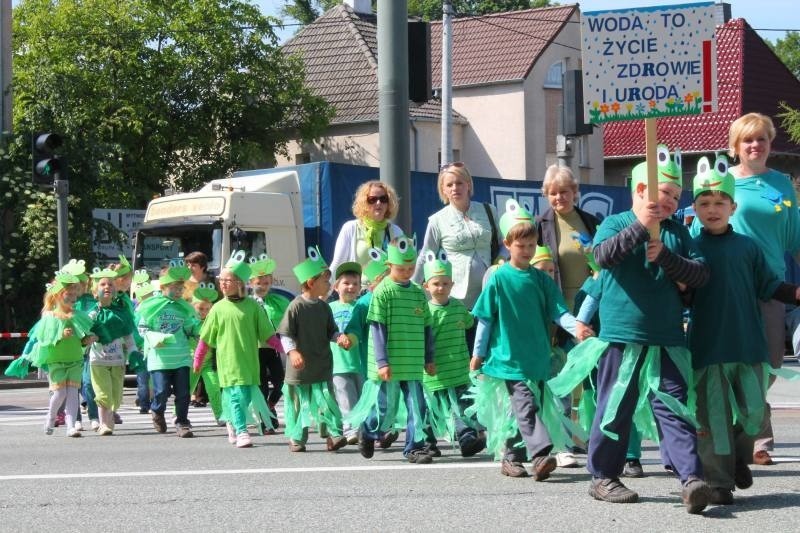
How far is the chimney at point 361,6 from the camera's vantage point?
47.4 m

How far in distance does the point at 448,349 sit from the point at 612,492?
2884 millimetres

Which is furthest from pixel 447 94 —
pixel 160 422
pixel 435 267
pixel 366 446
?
pixel 366 446

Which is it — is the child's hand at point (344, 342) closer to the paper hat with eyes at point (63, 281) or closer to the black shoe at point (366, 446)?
the black shoe at point (366, 446)

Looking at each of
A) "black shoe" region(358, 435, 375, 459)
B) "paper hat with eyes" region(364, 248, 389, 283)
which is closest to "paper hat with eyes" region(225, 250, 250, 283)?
"paper hat with eyes" region(364, 248, 389, 283)

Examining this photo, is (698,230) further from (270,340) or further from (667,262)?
(270,340)

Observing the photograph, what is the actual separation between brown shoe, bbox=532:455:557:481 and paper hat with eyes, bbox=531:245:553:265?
1578mm

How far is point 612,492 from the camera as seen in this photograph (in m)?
7.22

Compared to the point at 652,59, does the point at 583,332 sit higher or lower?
lower

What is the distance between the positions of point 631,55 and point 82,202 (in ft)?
64.0

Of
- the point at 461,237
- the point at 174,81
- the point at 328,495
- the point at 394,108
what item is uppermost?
the point at 174,81

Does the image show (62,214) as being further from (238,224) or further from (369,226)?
(369,226)

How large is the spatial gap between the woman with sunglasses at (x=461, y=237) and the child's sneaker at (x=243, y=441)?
195 cm

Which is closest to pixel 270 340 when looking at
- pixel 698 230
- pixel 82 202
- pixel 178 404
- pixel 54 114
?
pixel 178 404

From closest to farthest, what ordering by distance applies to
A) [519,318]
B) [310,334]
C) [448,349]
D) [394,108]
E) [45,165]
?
[519,318] → [448,349] → [310,334] → [394,108] → [45,165]
